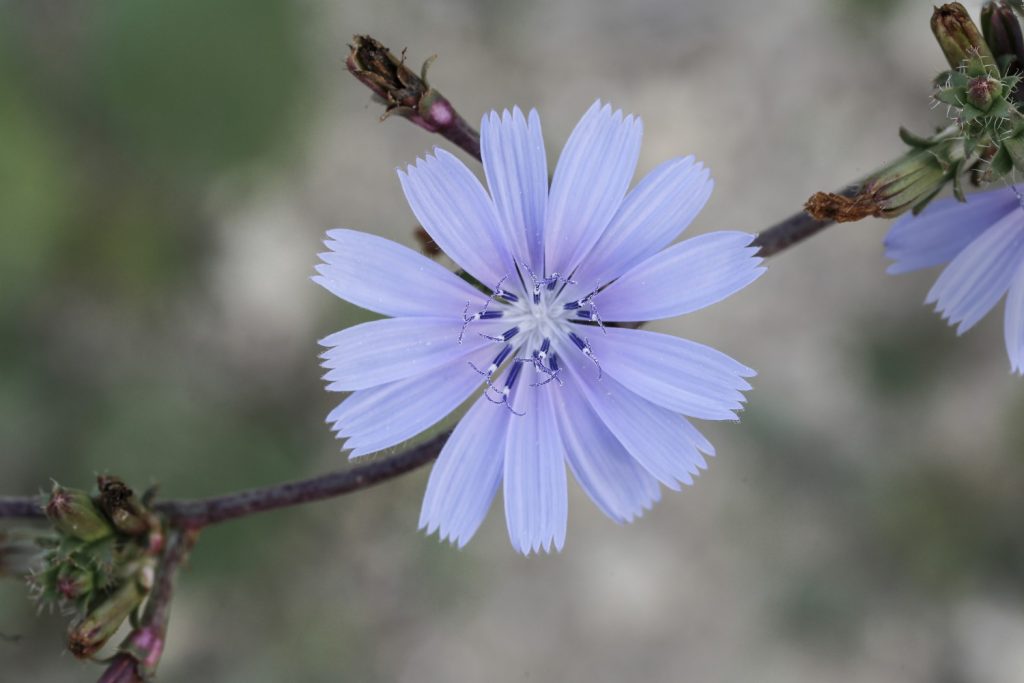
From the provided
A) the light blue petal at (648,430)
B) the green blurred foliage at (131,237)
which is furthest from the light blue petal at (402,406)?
the green blurred foliage at (131,237)

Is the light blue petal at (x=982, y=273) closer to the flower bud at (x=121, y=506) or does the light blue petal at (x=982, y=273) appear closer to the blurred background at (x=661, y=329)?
the flower bud at (x=121, y=506)

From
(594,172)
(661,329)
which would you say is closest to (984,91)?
(594,172)

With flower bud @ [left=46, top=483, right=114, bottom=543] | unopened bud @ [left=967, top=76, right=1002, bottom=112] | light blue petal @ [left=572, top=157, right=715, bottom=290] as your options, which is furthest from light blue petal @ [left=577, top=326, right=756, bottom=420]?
flower bud @ [left=46, top=483, right=114, bottom=543]

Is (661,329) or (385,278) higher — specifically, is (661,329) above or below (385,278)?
above

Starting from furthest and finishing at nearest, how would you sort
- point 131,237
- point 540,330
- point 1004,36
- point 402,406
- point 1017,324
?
point 131,237
point 540,330
point 1017,324
point 402,406
point 1004,36

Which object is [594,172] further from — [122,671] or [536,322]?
[122,671]

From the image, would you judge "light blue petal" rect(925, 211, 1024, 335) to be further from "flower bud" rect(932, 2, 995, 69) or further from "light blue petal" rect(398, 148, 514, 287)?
"light blue petal" rect(398, 148, 514, 287)

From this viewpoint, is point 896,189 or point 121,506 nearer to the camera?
point 896,189
